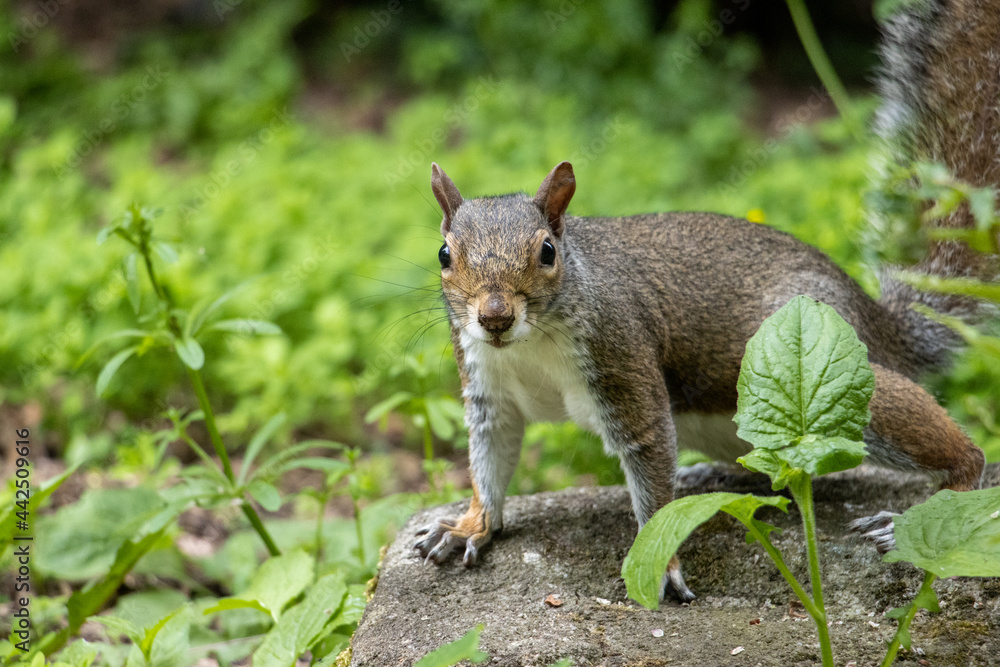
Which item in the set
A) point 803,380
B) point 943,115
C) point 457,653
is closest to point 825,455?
point 803,380

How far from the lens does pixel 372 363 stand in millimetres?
3629

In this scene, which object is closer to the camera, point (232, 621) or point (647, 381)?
point (647, 381)

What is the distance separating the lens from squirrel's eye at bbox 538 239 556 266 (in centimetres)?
203

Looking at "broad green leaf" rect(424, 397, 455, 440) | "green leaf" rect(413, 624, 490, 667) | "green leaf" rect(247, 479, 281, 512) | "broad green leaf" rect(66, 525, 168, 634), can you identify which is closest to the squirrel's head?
"broad green leaf" rect(424, 397, 455, 440)

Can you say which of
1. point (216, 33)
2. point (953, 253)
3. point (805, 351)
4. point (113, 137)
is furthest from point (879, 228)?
point (216, 33)

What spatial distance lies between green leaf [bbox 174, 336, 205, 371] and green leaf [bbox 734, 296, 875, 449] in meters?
1.25

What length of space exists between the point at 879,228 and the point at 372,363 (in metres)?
1.90

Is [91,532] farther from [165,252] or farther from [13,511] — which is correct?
[165,252]

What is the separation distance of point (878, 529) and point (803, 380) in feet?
2.26


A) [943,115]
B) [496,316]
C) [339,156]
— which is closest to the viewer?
[496,316]

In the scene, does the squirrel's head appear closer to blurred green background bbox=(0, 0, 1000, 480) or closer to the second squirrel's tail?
blurred green background bbox=(0, 0, 1000, 480)

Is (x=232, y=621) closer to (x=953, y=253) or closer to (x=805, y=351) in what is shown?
(x=805, y=351)

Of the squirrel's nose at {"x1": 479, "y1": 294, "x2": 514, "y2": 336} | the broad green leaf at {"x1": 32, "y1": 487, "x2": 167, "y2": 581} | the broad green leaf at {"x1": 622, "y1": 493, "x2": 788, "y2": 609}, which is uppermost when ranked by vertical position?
the squirrel's nose at {"x1": 479, "y1": 294, "x2": 514, "y2": 336}

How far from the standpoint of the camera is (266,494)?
215 cm
